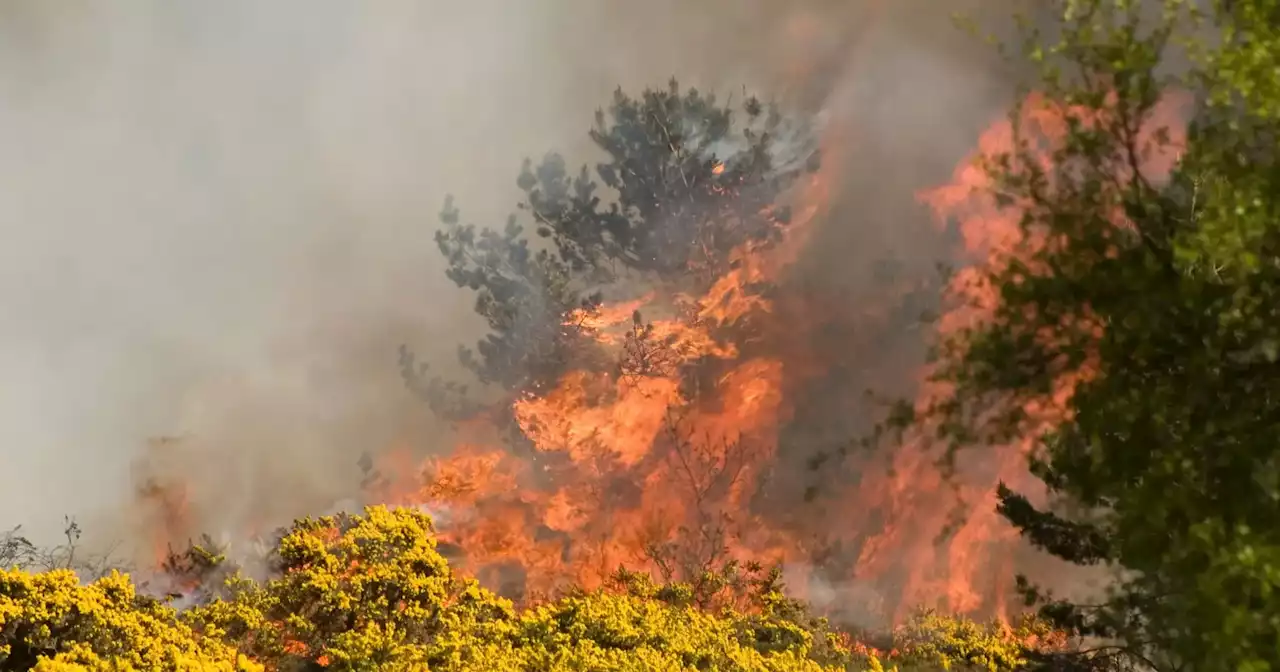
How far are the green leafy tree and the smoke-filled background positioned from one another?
11.2ft

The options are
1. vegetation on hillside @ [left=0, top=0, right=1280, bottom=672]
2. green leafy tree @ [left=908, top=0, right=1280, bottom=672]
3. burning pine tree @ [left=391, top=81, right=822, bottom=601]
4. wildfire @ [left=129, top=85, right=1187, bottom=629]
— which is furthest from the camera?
burning pine tree @ [left=391, top=81, right=822, bottom=601]

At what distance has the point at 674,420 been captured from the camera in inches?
360

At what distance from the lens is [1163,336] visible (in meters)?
4.37

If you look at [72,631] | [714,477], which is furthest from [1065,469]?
[72,631]

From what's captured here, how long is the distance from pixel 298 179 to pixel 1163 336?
28.0 feet

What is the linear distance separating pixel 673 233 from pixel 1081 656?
6.00 m

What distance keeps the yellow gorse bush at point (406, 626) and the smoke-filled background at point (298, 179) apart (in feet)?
4.85

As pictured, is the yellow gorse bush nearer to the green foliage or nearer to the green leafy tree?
the green leafy tree

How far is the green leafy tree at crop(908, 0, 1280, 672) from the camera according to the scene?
12.3 feet

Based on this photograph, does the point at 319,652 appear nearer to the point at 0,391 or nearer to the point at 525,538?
the point at 525,538

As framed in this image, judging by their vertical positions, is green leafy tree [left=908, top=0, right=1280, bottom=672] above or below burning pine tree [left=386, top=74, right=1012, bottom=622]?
below

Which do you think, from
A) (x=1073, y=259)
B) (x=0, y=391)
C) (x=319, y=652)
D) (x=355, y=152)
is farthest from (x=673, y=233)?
(x=0, y=391)

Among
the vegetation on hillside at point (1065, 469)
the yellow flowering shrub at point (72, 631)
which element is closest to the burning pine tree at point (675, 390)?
the vegetation on hillside at point (1065, 469)

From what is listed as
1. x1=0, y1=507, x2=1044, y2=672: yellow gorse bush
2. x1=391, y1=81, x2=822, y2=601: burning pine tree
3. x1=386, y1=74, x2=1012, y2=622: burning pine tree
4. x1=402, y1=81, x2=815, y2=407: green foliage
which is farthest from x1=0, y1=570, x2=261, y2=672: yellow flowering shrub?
x1=402, y1=81, x2=815, y2=407: green foliage
